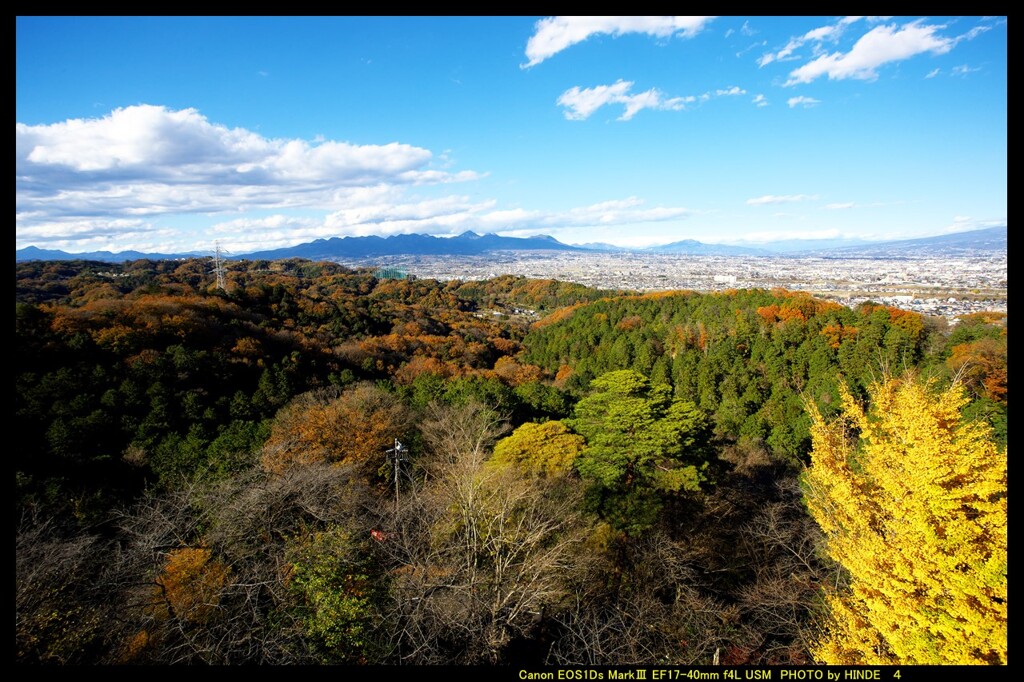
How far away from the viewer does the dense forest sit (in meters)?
5.88

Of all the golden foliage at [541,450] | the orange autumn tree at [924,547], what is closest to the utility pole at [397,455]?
the golden foliage at [541,450]

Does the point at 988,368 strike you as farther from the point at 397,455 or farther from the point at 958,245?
the point at 958,245

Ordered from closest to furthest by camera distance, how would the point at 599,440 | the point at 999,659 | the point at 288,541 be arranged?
the point at 999,659 → the point at 288,541 → the point at 599,440

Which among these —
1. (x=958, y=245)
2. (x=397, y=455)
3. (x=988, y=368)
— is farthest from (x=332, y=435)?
(x=958, y=245)

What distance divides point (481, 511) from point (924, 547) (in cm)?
620

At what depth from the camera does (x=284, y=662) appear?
5566 millimetres

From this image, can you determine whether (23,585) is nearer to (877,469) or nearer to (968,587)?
(968,587)

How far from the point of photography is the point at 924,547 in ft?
18.8

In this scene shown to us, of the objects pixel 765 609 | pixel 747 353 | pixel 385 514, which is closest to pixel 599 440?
pixel 765 609

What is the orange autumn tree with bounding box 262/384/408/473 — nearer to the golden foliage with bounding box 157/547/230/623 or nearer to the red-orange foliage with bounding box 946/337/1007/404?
the golden foliage with bounding box 157/547/230/623

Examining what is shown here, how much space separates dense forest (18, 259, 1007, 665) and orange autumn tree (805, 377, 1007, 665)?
4 centimetres
